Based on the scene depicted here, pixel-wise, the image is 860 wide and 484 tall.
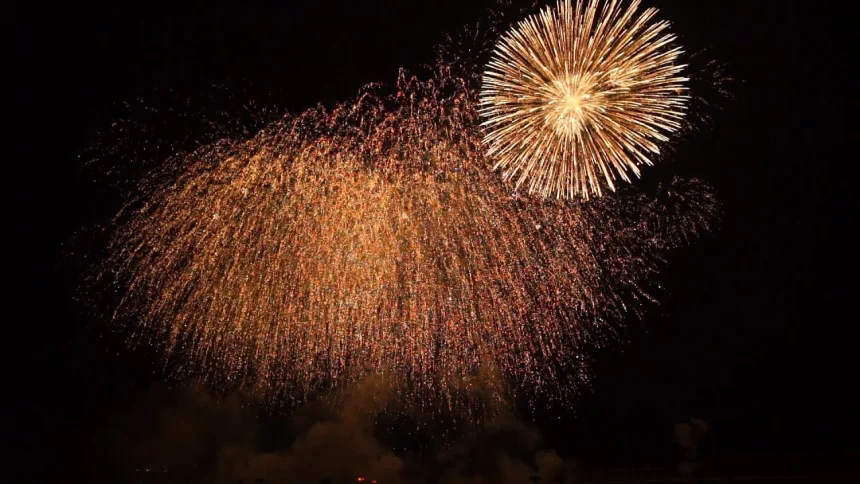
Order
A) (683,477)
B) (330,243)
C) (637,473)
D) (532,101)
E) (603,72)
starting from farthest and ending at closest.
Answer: (637,473)
(683,477)
(330,243)
(532,101)
(603,72)

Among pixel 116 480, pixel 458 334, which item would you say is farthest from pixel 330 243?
pixel 116 480

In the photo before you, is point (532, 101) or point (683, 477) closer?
point (532, 101)

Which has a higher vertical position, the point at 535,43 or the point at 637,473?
the point at 535,43

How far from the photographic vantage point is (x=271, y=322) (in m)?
12.2

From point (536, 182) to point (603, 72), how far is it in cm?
234

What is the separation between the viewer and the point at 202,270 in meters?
12.1

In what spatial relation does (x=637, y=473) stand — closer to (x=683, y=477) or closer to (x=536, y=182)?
(x=683, y=477)

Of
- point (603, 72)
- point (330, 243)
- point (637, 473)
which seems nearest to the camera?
point (603, 72)

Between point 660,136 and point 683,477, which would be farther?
point 683,477

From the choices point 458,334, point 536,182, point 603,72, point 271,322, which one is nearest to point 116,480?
point 271,322

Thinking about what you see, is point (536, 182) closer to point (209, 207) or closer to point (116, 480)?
point (209, 207)

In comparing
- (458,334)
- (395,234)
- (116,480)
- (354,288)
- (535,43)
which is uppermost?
(535,43)

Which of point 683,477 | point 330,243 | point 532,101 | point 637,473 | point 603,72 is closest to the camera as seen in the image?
point 603,72

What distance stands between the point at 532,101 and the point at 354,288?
17.4ft
